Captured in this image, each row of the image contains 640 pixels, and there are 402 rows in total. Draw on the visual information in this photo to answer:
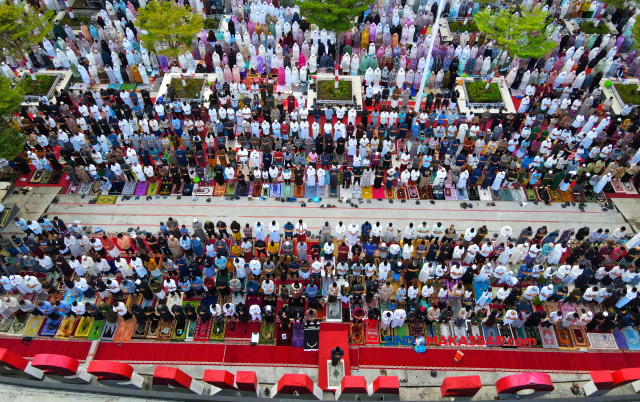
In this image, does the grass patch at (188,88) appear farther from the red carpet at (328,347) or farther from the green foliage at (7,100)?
the red carpet at (328,347)

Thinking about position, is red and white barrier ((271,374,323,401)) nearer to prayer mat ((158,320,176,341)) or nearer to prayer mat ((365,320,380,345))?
prayer mat ((365,320,380,345))

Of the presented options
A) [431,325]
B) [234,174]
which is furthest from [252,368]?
[234,174]

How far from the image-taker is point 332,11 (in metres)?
26.2

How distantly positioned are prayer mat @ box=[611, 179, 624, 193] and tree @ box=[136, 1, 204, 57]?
23796 mm

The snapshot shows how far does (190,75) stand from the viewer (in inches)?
1050

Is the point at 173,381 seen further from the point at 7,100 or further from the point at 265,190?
the point at 7,100

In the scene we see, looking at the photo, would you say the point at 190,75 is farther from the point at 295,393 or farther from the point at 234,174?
the point at 295,393

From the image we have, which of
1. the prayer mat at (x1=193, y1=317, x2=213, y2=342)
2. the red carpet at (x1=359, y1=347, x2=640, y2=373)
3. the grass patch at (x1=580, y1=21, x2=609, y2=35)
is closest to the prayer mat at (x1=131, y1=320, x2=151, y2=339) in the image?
the prayer mat at (x1=193, y1=317, x2=213, y2=342)

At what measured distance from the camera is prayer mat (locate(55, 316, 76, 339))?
15.9 metres

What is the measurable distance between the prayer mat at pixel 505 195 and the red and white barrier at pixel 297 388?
41.4 ft

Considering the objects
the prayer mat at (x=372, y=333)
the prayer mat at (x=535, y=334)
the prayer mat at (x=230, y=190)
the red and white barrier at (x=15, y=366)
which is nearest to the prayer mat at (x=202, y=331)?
the red and white barrier at (x=15, y=366)

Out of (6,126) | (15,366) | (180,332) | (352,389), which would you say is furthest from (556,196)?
(6,126)

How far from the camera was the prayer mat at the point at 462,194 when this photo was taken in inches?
811

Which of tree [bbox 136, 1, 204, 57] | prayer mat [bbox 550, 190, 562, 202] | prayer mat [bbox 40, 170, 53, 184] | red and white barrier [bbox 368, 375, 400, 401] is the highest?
tree [bbox 136, 1, 204, 57]
